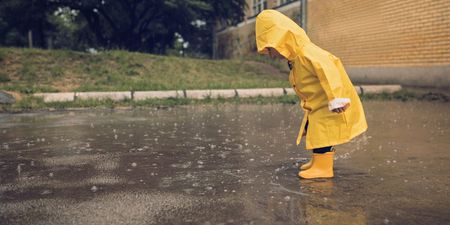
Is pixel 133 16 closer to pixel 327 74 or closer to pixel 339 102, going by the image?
pixel 327 74

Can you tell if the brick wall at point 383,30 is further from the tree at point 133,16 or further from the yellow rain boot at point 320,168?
the yellow rain boot at point 320,168

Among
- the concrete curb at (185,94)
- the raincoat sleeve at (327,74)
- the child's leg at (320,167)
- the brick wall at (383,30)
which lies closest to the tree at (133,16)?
the brick wall at (383,30)

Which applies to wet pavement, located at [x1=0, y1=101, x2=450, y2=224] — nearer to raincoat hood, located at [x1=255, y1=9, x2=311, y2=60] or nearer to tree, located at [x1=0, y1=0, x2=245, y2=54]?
raincoat hood, located at [x1=255, y1=9, x2=311, y2=60]

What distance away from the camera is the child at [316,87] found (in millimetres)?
3707

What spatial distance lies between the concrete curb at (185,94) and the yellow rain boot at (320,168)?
7915mm

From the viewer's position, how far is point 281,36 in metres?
3.82

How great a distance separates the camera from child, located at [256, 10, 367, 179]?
371cm

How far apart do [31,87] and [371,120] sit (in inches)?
342

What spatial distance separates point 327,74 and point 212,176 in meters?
1.33

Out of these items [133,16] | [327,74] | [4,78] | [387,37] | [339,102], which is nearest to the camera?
[339,102]

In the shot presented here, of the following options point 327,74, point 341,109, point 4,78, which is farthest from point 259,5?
point 341,109

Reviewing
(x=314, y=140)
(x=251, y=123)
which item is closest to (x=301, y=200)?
(x=314, y=140)

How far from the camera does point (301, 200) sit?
3141 mm

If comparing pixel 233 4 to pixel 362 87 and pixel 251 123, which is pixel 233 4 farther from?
pixel 251 123
